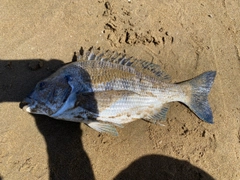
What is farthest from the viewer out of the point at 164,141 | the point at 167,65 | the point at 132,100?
the point at 167,65

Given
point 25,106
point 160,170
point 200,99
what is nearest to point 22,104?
point 25,106

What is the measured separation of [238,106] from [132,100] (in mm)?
2046

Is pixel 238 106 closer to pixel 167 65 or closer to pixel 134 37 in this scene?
pixel 167 65

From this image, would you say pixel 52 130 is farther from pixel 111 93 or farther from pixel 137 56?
pixel 137 56

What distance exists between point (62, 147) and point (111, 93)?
1.16 meters

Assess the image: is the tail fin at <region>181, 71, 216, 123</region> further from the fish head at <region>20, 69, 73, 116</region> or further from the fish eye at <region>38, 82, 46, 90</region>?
the fish eye at <region>38, 82, 46, 90</region>

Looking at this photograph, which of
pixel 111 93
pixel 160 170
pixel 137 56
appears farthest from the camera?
pixel 137 56

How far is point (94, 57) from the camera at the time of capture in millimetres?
3486

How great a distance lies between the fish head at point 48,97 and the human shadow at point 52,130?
1.22 feet

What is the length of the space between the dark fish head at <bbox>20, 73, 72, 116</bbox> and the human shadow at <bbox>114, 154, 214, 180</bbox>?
1.48 meters

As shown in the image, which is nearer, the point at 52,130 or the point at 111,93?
the point at 111,93

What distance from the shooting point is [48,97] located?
10.3 ft

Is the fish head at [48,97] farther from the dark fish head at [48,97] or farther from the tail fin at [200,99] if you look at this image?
the tail fin at [200,99]

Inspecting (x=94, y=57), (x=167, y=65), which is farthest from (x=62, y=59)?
(x=167, y=65)
